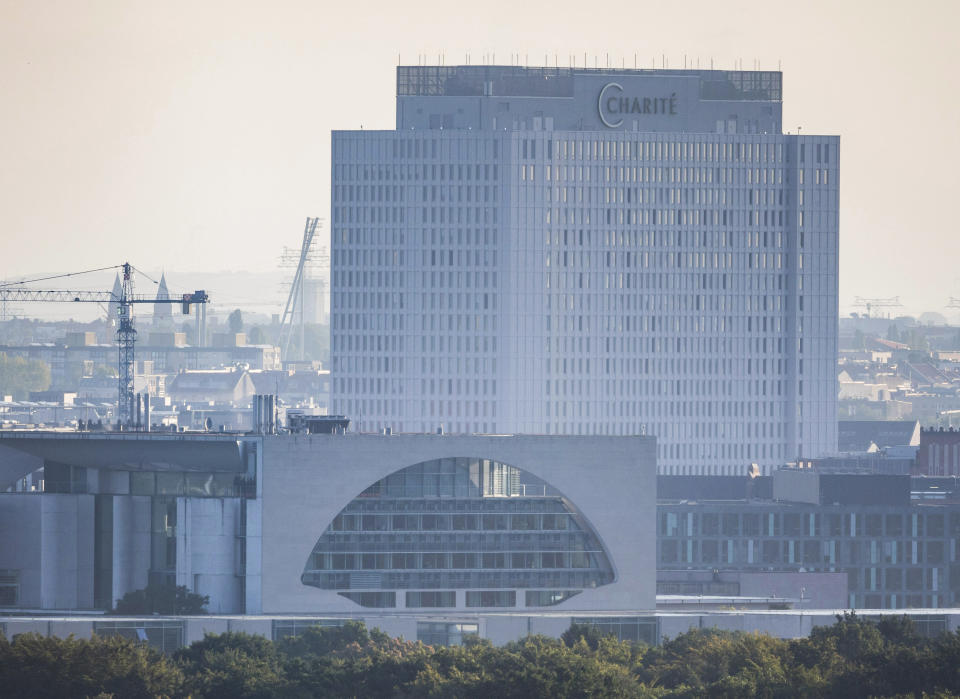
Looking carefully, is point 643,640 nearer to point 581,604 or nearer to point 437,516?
point 581,604

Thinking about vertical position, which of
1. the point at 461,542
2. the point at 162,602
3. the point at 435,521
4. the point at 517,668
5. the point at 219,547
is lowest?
the point at 162,602

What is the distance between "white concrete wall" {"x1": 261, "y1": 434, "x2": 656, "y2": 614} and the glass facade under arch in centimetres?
96

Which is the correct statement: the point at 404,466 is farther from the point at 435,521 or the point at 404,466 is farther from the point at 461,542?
the point at 461,542

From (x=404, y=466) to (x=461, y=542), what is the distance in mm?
7845

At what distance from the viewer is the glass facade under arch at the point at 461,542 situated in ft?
646

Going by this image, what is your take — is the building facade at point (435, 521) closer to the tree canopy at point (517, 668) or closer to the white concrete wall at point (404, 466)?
the white concrete wall at point (404, 466)

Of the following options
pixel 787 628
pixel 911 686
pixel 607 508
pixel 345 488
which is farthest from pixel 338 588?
pixel 911 686

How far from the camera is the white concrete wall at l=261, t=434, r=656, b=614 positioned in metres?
195

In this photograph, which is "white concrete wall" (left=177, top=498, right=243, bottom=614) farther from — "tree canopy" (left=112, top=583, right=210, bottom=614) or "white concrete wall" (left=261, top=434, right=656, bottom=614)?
"white concrete wall" (left=261, top=434, right=656, bottom=614)

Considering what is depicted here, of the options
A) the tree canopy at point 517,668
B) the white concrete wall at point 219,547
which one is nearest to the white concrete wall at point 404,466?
the white concrete wall at point 219,547

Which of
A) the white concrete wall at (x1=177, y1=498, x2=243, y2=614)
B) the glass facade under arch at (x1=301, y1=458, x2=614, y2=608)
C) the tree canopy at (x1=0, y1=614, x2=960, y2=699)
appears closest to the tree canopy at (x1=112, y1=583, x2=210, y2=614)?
the white concrete wall at (x1=177, y1=498, x2=243, y2=614)

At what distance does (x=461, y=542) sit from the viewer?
198375mm

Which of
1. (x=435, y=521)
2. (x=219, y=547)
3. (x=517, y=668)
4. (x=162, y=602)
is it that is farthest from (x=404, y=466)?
(x=517, y=668)

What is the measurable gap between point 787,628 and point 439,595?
28.1 metres
